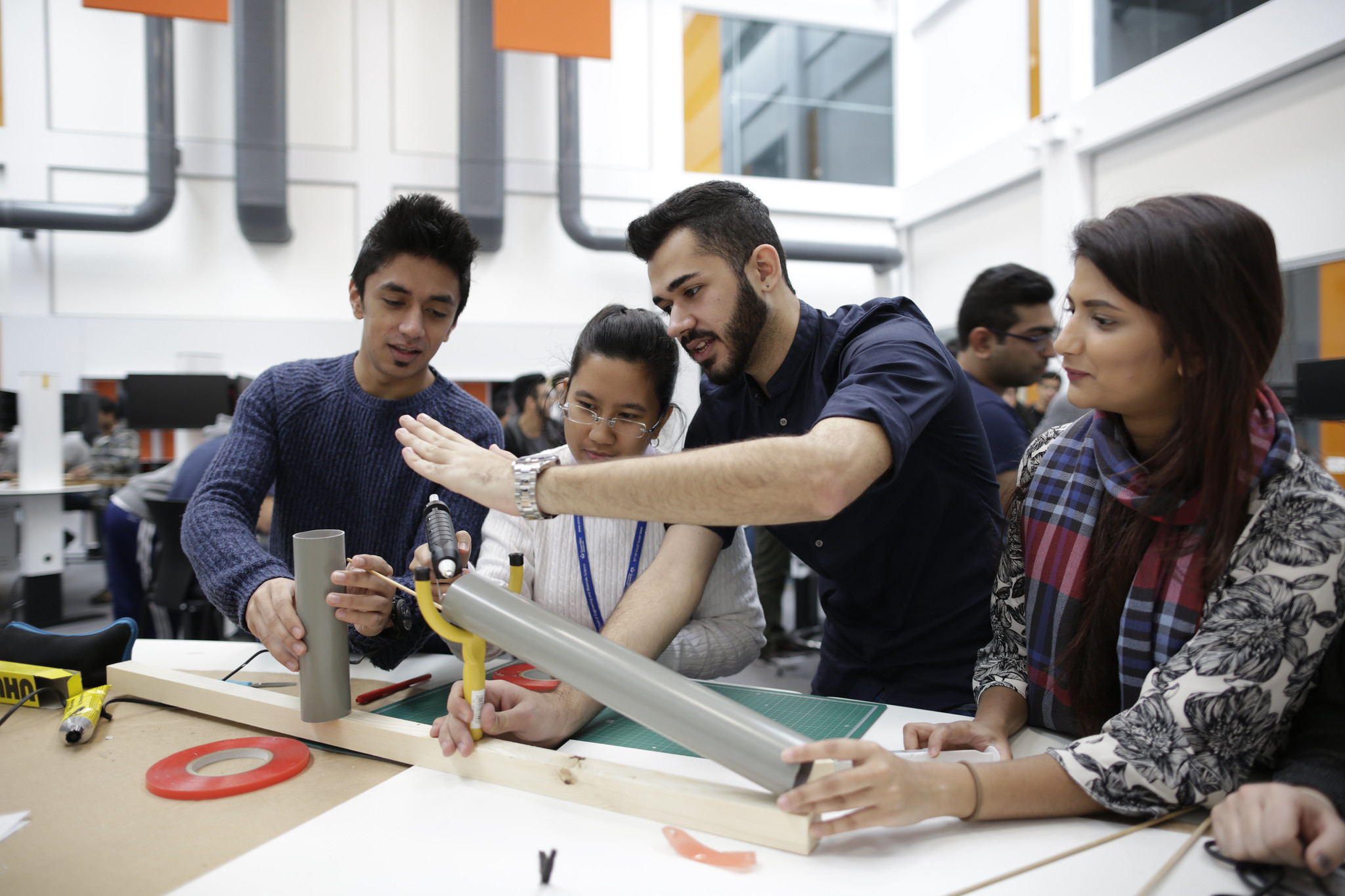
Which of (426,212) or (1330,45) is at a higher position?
(1330,45)

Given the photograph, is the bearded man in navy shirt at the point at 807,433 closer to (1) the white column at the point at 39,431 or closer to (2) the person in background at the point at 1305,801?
(2) the person in background at the point at 1305,801

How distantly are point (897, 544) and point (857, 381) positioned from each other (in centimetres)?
39

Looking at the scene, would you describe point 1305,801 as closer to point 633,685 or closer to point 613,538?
point 633,685

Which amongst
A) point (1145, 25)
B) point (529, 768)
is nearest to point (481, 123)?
point (1145, 25)

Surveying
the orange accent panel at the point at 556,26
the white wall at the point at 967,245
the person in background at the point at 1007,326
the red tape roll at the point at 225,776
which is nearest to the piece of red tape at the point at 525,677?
the red tape roll at the point at 225,776

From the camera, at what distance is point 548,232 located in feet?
22.7

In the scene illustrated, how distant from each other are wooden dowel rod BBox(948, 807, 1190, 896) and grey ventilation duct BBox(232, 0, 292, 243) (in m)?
6.78

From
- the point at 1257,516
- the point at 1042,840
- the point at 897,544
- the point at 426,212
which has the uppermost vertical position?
the point at 426,212

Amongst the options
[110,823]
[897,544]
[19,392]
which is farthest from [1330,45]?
[19,392]

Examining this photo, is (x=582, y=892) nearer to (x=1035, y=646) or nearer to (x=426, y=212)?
(x=1035, y=646)

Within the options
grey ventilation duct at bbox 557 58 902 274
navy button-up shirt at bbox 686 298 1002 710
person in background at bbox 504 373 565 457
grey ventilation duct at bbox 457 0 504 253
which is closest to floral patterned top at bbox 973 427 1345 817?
navy button-up shirt at bbox 686 298 1002 710

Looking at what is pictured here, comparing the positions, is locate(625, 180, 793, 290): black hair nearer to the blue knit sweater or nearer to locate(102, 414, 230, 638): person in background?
the blue knit sweater

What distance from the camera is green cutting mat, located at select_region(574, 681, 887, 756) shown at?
1166 mm

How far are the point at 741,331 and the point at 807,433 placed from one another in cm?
35
